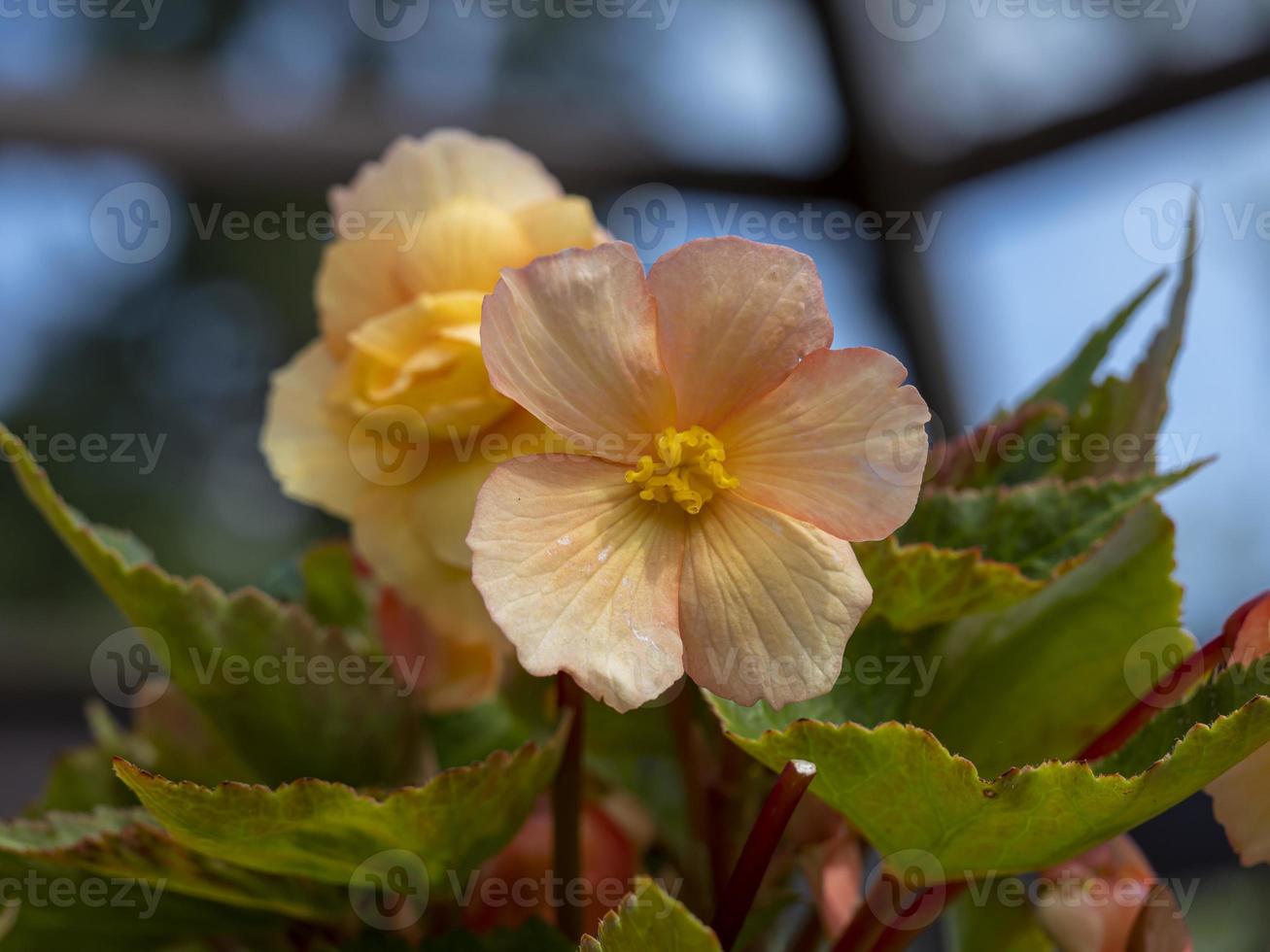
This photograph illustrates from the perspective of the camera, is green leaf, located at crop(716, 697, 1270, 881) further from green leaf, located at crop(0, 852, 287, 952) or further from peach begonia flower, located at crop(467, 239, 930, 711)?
green leaf, located at crop(0, 852, 287, 952)

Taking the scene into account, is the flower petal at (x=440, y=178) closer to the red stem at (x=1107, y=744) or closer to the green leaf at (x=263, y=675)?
the green leaf at (x=263, y=675)

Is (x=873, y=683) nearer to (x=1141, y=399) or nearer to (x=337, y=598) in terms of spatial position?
(x=1141, y=399)

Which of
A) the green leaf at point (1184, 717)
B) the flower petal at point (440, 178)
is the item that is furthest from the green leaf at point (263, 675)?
the green leaf at point (1184, 717)

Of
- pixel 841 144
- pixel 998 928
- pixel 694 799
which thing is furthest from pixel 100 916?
pixel 841 144

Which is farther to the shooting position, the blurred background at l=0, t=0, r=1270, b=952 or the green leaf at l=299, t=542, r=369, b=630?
the blurred background at l=0, t=0, r=1270, b=952

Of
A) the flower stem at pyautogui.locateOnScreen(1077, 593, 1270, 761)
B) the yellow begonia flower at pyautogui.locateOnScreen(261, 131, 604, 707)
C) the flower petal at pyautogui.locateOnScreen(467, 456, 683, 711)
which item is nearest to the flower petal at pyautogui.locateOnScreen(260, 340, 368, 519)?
the yellow begonia flower at pyautogui.locateOnScreen(261, 131, 604, 707)

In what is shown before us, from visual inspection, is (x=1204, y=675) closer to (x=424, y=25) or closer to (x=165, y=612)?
(x=165, y=612)
